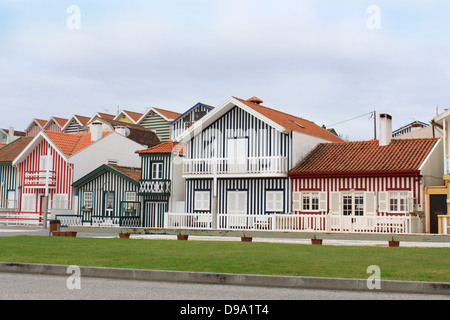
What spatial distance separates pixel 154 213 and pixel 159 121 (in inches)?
1059

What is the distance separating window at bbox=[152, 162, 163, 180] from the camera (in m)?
36.0

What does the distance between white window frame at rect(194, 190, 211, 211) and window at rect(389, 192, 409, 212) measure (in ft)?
32.7

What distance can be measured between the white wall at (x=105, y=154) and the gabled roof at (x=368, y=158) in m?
16.5

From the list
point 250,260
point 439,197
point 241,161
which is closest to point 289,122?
point 241,161

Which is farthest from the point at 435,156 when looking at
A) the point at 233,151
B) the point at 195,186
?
the point at 195,186

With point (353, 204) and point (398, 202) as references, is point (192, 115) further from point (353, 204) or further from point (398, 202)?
Result: point (398, 202)

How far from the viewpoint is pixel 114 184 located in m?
38.2

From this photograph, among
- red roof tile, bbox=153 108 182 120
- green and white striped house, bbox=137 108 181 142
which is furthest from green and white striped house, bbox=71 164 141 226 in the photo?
red roof tile, bbox=153 108 182 120

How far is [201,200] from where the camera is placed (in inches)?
1335

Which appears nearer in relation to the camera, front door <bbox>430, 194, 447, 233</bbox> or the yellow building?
the yellow building

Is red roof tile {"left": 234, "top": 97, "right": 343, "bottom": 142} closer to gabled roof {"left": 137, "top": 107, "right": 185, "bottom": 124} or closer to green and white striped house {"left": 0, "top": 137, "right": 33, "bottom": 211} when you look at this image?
green and white striped house {"left": 0, "top": 137, "right": 33, "bottom": 211}

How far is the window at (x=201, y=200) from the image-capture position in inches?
1324
